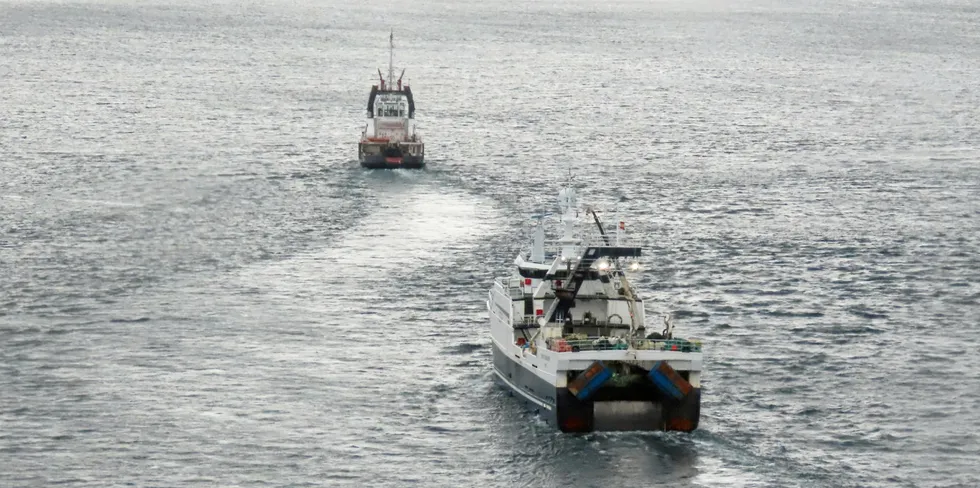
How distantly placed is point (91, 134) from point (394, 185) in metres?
50.2

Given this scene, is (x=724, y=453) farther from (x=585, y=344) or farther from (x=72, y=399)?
(x=72, y=399)

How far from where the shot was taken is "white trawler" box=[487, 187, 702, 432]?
8044 cm

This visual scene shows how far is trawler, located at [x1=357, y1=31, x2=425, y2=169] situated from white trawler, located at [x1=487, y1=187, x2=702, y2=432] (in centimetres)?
7634

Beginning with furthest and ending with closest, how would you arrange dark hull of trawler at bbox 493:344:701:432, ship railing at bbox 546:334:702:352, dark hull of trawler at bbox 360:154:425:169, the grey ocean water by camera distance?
1. dark hull of trawler at bbox 360:154:425:169
2. ship railing at bbox 546:334:702:352
3. dark hull of trawler at bbox 493:344:701:432
4. the grey ocean water

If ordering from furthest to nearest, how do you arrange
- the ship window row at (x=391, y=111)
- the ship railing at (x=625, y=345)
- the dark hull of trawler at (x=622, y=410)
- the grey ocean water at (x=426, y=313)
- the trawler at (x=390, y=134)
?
the ship window row at (x=391, y=111) → the trawler at (x=390, y=134) → the ship railing at (x=625, y=345) → the dark hull of trawler at (x=622, y=410) → the grey ocean water at (x=426, y=313)

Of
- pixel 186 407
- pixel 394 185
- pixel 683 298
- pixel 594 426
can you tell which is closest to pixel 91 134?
pixel 394 185

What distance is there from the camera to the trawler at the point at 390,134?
16988 centimetres

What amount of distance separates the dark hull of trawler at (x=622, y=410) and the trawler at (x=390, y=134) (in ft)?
292

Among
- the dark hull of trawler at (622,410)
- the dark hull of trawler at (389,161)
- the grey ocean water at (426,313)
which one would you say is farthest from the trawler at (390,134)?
the dark hull of trawler at (622,410)

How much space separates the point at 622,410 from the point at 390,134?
9879 centimetres

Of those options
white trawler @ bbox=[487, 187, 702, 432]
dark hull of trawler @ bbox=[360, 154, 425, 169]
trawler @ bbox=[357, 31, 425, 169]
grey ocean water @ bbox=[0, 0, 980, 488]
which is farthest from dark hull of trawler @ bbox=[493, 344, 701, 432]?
trawler @ bbox=[357, 31, 425, 169]

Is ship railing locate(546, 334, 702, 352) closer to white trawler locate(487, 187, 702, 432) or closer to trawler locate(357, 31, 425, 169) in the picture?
white trawler locate(487, 187, 702, 432)

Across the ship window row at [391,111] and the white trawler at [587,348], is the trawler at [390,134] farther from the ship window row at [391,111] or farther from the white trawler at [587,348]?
the white trawler at [587,348]

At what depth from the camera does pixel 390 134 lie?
6969 inches
